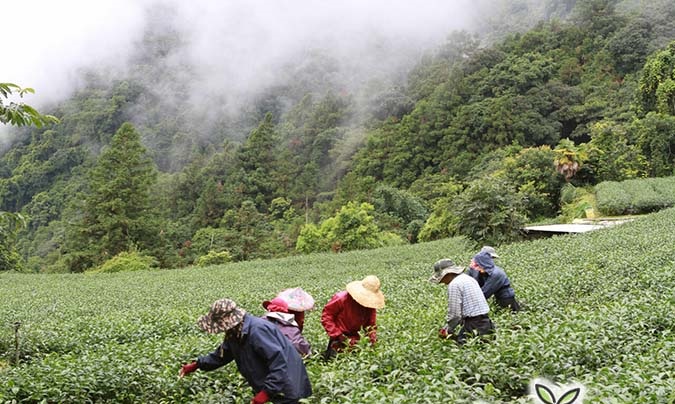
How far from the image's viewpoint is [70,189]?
228ft

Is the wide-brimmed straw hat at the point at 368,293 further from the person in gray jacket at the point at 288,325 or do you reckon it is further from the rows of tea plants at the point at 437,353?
the person in gray jacket at the point at 288,325

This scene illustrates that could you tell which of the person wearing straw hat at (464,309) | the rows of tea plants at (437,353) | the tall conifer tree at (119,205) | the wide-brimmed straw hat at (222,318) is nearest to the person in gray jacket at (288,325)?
the rows of tea plants at (437,353)

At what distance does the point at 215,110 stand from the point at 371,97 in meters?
31.1

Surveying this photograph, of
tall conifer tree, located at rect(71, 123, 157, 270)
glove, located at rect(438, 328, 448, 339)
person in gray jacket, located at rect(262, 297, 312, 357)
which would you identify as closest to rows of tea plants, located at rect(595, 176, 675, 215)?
glove, located at rect(438, 328, 448, 339)

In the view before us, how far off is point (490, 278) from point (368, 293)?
2.22m

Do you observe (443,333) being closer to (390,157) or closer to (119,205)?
(119,205)

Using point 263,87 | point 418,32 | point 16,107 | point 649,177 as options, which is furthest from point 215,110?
point 16,107

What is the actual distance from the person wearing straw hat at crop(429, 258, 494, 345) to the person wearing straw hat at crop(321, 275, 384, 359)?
26.6 inches

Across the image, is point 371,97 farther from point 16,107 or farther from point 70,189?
point 16,107

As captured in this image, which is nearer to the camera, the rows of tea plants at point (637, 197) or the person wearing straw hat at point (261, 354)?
the person wearing straw hat at point (261, 354)

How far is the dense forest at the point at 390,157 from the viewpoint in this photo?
35.0 meters

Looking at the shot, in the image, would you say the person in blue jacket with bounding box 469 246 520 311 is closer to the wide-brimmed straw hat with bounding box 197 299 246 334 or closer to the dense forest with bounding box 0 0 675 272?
the wide-brimmed straw hat with bounding box 197 299 246 334

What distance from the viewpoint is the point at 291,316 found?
4961 mm

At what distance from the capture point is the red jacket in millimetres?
5578
